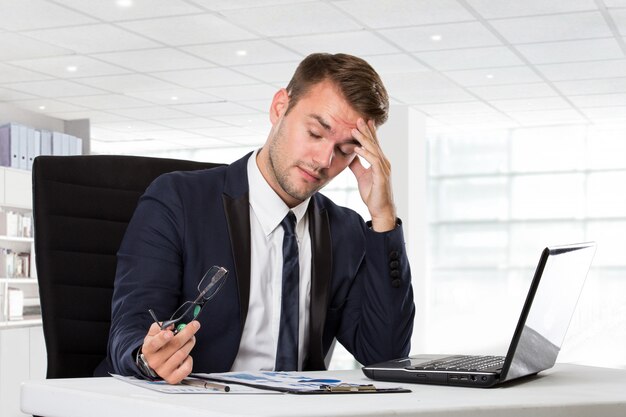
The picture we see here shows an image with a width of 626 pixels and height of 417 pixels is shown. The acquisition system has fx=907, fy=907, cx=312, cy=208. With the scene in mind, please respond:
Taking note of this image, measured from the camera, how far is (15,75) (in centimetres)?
796

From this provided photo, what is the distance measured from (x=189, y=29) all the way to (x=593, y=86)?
4052 millimetres

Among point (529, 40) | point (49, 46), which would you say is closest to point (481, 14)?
point (529, 40)

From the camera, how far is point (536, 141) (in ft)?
38.0

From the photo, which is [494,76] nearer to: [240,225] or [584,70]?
[584,70]

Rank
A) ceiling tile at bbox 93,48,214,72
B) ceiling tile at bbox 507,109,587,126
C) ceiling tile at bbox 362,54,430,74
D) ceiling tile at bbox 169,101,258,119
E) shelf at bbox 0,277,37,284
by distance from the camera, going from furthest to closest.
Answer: ceiling tile at bbox 507,109,587,126, ceiling tile at bbox 169,101,258,119, ceiling tile at bbox 362,54,430,74, ceiling tile at bbox 93,48,214,72, shelf at bbox 0,277,37,284

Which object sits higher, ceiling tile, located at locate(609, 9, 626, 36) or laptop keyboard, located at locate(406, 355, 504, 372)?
ceiling tile, located at locate(609, 9, 626, 36)

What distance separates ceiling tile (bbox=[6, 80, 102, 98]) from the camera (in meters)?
8.29

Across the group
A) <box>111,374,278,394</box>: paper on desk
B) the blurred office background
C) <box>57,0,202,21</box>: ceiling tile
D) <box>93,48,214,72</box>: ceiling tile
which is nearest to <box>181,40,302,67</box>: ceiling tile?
the blurred office background

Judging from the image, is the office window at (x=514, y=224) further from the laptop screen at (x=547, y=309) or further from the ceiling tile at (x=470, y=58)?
the laptop screen at (x=547, y=309)

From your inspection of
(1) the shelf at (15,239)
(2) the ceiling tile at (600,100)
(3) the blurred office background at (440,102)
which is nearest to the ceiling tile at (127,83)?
(3) the blurred office background at (440,102)

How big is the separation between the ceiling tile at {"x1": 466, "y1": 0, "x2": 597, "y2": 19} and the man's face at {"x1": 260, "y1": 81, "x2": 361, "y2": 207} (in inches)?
169

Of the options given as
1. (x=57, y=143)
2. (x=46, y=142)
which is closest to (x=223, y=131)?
(x=57, y=143)

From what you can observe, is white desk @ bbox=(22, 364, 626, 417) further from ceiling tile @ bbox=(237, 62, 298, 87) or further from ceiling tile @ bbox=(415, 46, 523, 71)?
ceiling tile @ bbox=(237, 62, 298, 87)

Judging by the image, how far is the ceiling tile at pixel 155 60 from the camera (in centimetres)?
719
